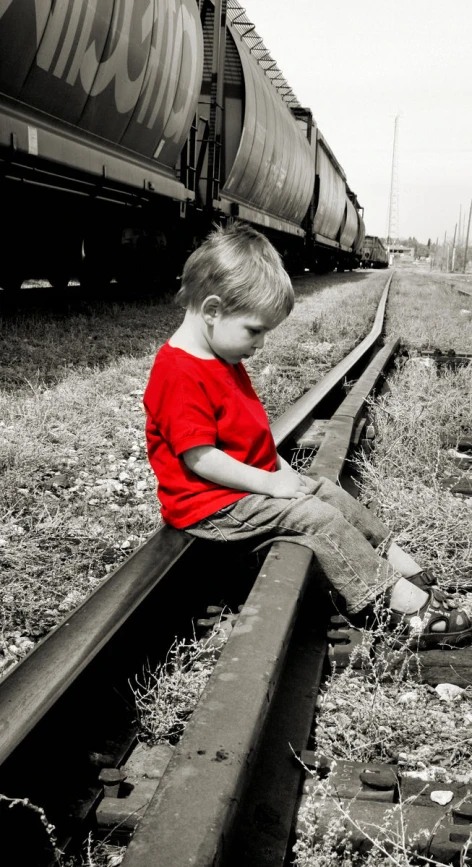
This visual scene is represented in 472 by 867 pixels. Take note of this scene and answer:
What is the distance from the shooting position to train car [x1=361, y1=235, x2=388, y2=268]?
48966 mm

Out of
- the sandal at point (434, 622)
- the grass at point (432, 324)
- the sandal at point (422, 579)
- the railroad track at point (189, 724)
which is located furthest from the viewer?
the grass at point (432, 324)

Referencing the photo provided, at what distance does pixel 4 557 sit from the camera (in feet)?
7.88

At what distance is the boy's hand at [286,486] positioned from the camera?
88.8 inches

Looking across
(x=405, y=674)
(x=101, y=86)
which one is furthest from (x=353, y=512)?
(x=101, y=86)

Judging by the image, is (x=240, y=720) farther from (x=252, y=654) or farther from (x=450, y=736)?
(x=450, y=736)

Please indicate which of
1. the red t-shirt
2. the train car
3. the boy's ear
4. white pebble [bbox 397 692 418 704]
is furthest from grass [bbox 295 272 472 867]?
the train car

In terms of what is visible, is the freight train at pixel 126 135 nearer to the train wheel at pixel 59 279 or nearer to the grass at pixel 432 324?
the train wheel at pixel 59 279

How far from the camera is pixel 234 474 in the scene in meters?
2.21

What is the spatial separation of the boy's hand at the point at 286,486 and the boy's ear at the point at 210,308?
1.61ft

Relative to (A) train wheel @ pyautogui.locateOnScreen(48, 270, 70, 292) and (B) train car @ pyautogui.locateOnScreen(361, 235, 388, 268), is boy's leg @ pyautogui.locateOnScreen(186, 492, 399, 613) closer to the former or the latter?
(A) train wheel @ pyautogui.locateOnScreen(48, 270, 70, 292)

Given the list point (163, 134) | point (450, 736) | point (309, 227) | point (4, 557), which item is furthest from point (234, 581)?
point (309, 227)

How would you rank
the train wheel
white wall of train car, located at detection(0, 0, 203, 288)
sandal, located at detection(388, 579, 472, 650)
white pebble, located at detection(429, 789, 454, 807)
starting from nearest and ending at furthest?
white pebble, located at detection(429, 789, 454, 807), sandal, located at detection(388, 579, 472, 650), white wall of train car, located at detection(0, 0, 203, 288), the train wheel

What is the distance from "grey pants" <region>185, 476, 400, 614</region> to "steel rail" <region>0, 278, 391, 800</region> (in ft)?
0.24

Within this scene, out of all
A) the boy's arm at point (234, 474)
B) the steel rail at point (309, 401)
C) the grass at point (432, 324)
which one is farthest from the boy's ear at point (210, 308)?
the grass at point (432, 324)
